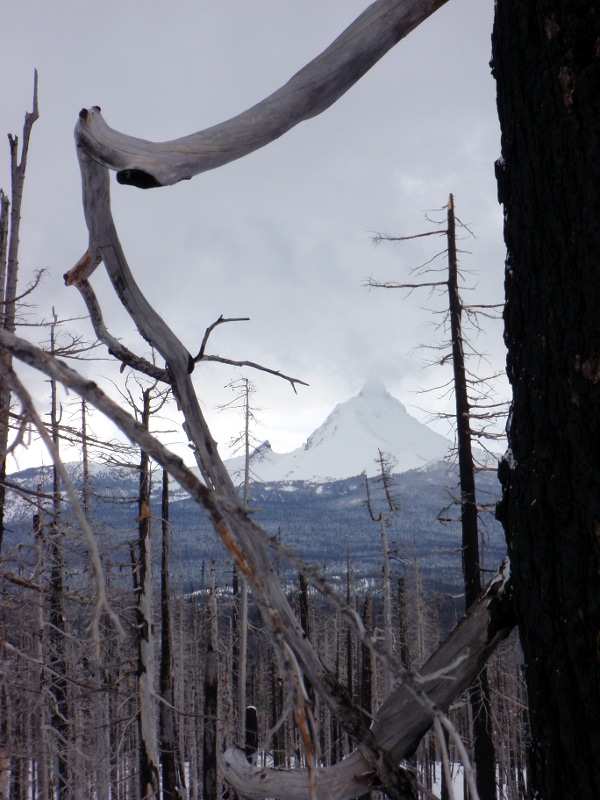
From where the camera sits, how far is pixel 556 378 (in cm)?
123

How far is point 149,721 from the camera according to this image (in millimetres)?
10945

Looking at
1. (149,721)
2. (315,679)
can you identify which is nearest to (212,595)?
(149,721)

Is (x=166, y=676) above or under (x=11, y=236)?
under

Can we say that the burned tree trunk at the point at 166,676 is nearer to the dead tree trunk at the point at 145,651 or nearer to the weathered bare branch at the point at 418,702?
the dead tree trunk at the point at 145,651

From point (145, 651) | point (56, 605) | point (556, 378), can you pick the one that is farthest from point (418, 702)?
point (145, 651)

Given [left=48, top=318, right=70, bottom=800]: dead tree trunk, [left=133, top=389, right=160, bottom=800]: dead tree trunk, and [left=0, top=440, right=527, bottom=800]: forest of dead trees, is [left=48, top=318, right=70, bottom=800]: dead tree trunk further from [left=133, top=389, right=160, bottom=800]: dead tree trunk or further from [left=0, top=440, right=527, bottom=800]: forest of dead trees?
[left=133, top=389, right=160, bottom=800]: dead tree trunk

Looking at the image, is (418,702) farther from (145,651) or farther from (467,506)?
(145,651)

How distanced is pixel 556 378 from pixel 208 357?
78cm

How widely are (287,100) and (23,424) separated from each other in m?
0.99

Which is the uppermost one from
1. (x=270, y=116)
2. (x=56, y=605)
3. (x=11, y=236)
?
(x=11, y=236)

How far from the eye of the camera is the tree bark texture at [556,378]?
1.15m

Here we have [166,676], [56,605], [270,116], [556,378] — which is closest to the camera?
[556,378]

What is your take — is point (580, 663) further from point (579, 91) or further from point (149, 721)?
point (149, 721)

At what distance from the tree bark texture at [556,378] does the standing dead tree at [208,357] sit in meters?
0.18
